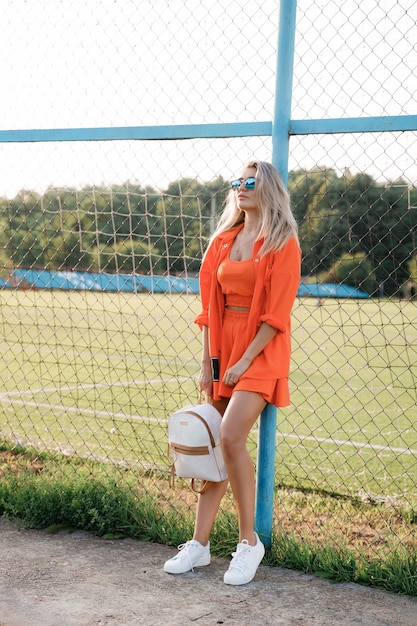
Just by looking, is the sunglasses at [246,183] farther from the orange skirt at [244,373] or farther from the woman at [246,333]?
the orange skirt at [244,373]

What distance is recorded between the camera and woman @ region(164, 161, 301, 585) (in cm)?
412

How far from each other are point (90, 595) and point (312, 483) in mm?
2805

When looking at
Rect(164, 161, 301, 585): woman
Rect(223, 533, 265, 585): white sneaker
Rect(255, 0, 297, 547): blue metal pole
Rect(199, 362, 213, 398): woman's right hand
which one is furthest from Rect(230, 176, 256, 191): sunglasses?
Rect(223, 533, 265, 585): white sneaker

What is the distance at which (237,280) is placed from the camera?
425cm

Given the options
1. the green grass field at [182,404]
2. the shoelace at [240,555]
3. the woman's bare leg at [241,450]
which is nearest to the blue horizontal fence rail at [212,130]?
the green grass field at [182,404]

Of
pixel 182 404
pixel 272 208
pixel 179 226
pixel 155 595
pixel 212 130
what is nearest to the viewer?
pixel 155 595

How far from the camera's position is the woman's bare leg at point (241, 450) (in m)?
4.12

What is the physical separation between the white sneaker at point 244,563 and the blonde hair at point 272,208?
4.70ft

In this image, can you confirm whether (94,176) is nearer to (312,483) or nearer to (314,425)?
(312,483)

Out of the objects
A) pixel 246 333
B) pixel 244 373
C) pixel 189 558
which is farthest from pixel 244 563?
pixel 246 333

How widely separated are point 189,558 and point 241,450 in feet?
2.04

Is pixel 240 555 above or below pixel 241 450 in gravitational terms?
below

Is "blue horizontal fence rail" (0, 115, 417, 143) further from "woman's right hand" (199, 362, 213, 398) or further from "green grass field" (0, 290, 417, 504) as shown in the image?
"woman's right hand" (199, 362, 213, 398)

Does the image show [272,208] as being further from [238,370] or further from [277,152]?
[238,370]
